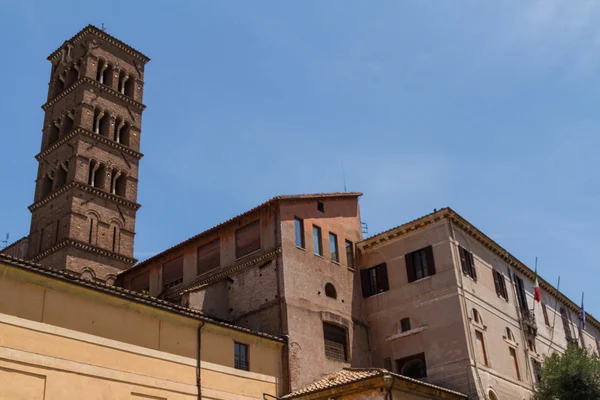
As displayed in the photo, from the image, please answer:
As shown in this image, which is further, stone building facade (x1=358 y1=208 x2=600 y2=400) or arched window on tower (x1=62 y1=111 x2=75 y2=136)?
arched window on tower (x1=62 y1=111 x2=75 y2=136)

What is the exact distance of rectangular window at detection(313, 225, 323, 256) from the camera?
29562 mm

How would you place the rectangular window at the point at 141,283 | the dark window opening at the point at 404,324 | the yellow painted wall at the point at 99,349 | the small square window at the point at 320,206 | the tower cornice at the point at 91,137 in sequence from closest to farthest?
the yellow painted wall at the point at 99,349, the dark window opening at the point at 404,324, the small square window at the point at 320,206, the rectangular window at the point at 141,283, the tower cornice at the point at 91,137

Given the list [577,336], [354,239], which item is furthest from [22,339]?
[577,336]

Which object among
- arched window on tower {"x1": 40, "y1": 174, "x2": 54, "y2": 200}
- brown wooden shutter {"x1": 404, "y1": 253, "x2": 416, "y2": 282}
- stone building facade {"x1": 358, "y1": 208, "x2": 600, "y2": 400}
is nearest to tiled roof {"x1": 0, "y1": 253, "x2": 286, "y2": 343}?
stone building facade {"x1": 358, "y1": 208, "x2": 600, "y2": 400}

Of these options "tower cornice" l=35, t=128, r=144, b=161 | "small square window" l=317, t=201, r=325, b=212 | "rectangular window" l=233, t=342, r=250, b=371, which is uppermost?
"tower cornice" l=35, t=128, r=144, b=161

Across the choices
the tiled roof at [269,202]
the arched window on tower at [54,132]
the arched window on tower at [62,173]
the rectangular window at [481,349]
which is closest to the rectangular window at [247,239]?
the tiled roof at [269,202]

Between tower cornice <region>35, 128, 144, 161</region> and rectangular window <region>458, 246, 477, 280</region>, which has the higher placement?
tower cornice <region>35, 128, 144, 161</region>

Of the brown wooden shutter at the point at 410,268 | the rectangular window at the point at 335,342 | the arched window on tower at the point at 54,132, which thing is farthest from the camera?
the arched window on tower at the point at 54,132

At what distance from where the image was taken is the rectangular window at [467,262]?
1164 inches

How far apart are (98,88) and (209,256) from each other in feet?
67.5

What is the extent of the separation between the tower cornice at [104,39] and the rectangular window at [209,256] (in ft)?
77.5

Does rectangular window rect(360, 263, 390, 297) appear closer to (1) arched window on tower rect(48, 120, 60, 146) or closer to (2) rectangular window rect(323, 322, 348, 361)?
(2) rectangular window rect(323, 322, 348, 361)

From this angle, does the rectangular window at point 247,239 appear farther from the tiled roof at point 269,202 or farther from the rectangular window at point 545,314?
the rectangular window at point 545,314

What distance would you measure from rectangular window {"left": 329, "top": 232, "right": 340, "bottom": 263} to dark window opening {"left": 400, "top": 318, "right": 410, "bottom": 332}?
3902 mm
